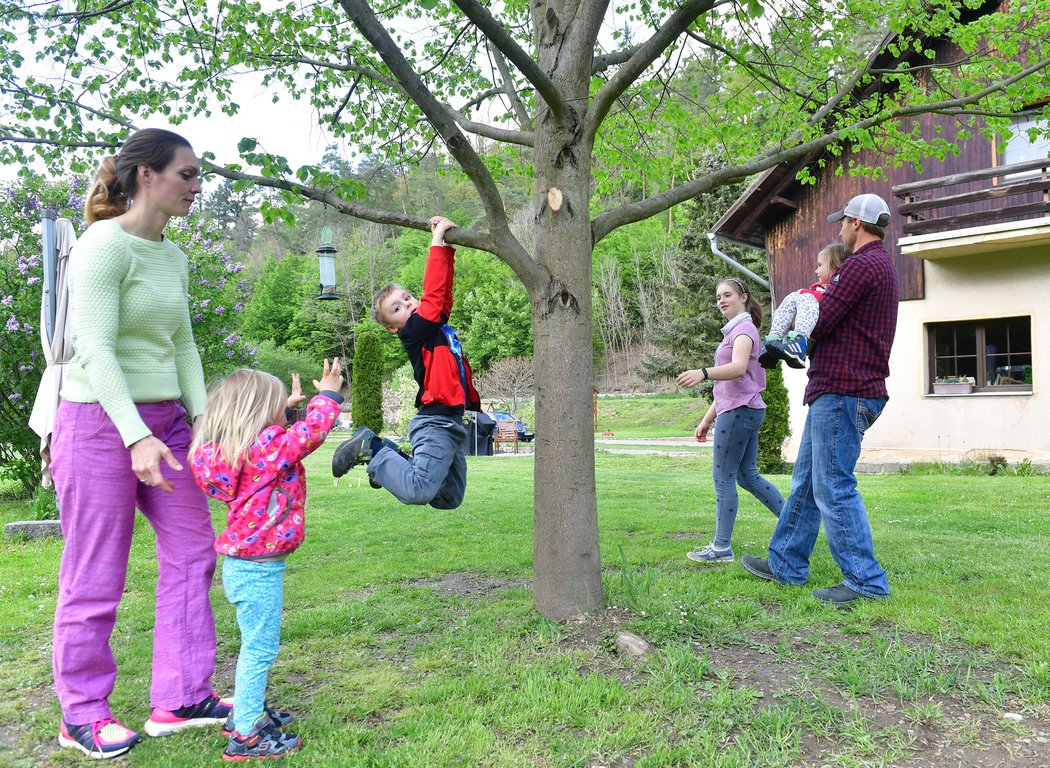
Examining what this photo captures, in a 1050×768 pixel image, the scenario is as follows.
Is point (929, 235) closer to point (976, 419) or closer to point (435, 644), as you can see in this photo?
point (976, 419)

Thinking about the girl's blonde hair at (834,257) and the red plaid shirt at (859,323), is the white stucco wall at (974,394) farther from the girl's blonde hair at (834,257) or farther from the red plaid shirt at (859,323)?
the red plaid shirt at (859,323)

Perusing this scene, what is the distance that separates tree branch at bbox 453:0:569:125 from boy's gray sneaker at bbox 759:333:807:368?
1.66 m

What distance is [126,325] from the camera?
272 cm

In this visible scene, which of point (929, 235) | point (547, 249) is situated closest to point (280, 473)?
point (547, 249)

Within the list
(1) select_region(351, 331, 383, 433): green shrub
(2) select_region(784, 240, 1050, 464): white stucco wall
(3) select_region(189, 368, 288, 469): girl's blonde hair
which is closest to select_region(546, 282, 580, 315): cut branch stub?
(3) select_region(189, 368, 288, 469): girl's blonde hair

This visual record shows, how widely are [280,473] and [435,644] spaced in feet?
4.44

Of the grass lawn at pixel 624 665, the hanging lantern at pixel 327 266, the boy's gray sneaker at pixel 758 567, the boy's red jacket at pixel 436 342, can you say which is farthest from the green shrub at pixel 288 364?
the boy's red jacket at pixel 436 342

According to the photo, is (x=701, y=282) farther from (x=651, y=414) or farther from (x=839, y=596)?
(x=839, y=596)

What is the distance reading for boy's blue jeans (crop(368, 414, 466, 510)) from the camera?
3.43 meters

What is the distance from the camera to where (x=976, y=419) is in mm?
13727

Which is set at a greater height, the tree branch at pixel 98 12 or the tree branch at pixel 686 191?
the tree branch at pixel 98 12

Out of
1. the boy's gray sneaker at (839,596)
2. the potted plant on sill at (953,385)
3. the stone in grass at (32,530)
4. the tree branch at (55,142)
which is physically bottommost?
the stone in grass at (32,530)

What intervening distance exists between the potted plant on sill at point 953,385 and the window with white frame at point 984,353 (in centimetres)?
2

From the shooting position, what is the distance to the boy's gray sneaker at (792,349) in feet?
12.9
